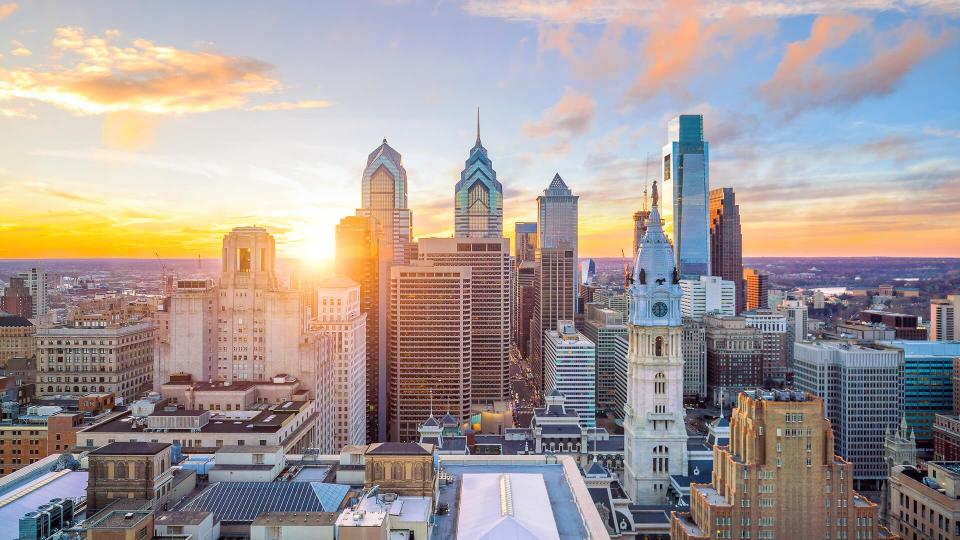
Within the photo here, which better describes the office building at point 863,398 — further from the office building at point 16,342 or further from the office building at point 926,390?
the office building at point 16,342

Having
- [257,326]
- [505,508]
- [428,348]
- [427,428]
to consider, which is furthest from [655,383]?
[428,348]

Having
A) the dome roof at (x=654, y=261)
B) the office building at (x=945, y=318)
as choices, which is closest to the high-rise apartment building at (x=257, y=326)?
the dome roof at (x=654, y=261)

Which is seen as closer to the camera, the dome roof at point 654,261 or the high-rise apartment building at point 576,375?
the dome roof at point 654,261

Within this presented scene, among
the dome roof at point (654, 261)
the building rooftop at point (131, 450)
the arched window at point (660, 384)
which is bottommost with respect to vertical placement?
the arched window at point (660, 384)

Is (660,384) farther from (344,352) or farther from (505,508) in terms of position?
(344,352)

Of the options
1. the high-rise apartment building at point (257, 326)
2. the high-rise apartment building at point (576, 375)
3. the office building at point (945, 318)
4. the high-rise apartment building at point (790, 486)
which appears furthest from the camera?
the office building at point (945, 318)

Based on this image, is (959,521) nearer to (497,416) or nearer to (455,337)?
(497,416)

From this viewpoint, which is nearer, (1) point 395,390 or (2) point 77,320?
(2) point 77,320

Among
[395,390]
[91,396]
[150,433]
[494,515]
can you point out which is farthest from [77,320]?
[494,515]
